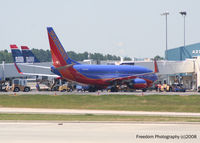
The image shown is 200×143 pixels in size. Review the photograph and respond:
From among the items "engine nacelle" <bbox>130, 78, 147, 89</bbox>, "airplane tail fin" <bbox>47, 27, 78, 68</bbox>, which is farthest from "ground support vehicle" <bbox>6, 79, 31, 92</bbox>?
"engine nacelle" <bbox>130, 78, 147, 89</bbox>

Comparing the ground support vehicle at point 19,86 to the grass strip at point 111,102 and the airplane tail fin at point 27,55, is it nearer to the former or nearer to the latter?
the grass strip at point 111,102

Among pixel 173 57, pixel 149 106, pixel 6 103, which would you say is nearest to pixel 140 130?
pixel 149 106

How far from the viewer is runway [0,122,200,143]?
22.6 m

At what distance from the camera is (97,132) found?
26.0 metres

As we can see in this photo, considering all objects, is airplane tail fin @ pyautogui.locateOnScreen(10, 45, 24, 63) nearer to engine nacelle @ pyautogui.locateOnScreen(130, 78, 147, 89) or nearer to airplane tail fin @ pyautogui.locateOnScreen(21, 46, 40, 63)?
airplane tail fin @ pyautogui.locateOnScreen(21, 46, 40, 63)

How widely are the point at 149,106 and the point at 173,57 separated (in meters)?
62.5

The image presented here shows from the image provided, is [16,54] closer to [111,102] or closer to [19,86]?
[19,86]

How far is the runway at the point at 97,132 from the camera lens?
22.6m

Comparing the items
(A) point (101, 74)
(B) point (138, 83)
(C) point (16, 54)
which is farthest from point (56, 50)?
(C) point (16, 54)

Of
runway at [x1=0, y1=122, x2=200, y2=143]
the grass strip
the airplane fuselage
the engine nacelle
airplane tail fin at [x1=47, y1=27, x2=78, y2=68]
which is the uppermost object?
airplane tail fin at [x1=47, y1=27, x2=78, y2=68]

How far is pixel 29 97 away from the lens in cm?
5988

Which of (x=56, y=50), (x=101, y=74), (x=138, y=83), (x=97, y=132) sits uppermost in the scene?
(x=56, y=50)

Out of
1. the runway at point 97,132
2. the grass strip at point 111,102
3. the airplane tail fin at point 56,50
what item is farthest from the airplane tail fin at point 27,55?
the runway at point 97,132

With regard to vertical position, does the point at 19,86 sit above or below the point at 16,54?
below
